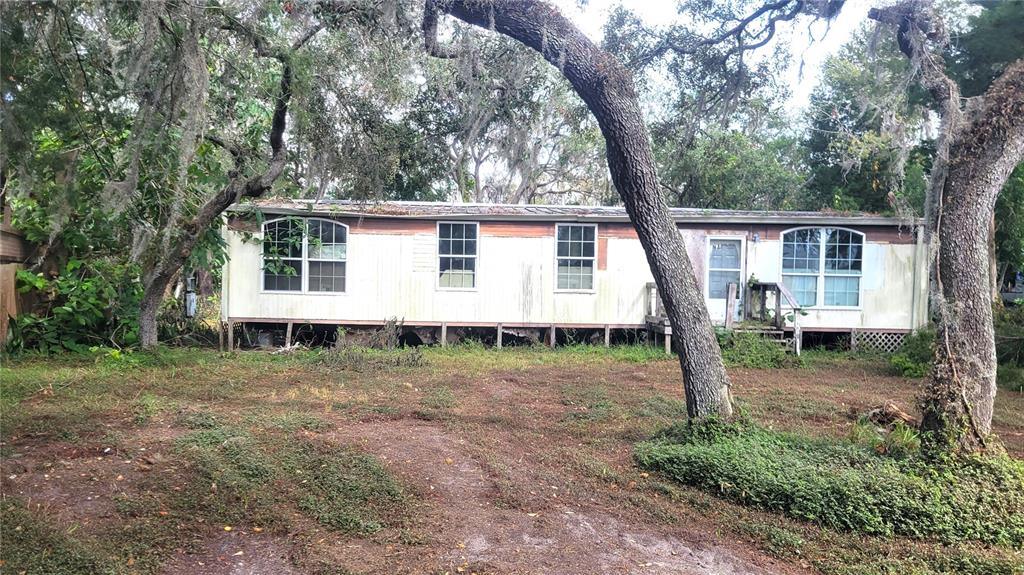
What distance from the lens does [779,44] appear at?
8.25 metres

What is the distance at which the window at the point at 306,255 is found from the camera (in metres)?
13.1

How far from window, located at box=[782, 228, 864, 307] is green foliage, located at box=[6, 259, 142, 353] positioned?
39.5 ft

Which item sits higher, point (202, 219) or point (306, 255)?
point (202, 219)

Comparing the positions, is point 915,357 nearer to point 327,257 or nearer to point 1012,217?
point 1012,217

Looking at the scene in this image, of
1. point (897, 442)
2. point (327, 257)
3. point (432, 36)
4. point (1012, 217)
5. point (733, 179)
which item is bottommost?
point (897, 442)

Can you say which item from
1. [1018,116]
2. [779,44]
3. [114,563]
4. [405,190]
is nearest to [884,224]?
[779,44]

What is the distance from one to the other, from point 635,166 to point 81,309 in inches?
342

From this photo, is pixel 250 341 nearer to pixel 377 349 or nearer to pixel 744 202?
pixel 377 349

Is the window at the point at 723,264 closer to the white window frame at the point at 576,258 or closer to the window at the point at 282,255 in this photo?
the white window frame at the point at 576,258

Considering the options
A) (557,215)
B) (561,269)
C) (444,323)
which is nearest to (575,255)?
(561,269)

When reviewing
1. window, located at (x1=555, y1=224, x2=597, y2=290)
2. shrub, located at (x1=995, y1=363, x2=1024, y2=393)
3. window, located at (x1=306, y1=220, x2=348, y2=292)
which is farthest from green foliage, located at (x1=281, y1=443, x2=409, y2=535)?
shrub, located at (x1=995, y1=363, x2=1024, y2=393)

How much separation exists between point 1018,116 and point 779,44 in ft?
11.6

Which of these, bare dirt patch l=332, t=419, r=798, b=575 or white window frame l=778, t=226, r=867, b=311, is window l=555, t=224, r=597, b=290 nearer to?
white window frame l=778, t=226, r=867, b=311

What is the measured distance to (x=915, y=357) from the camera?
36.8ft
